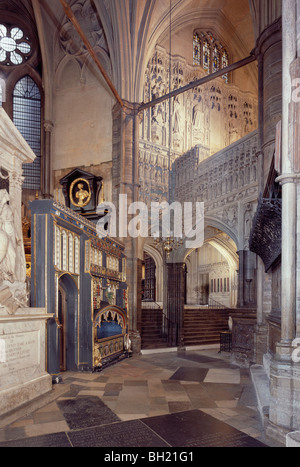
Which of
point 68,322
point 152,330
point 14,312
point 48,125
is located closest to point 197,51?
point 48,125

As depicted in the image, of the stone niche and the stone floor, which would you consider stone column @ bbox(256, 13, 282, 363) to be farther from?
the stone niche

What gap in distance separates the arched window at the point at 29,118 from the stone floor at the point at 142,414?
10.2 m

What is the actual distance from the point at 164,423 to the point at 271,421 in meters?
1.26

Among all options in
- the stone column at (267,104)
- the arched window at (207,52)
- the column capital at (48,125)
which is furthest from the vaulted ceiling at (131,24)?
the column capital at (48,125)

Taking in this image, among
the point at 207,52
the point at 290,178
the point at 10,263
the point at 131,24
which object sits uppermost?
the point at 207,52

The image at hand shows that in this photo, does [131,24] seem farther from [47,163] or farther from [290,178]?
[290,178]

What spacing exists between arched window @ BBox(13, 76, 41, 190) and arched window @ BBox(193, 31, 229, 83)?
730 centimetres

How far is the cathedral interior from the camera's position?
187 inches

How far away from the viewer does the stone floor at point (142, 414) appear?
13.9 feet

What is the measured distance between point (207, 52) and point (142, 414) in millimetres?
17446

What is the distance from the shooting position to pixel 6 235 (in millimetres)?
5602

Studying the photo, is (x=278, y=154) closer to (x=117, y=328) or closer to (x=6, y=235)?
(x=6, y=235)

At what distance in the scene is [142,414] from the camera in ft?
17.0
